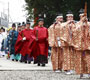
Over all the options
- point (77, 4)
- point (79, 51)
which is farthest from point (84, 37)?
→ point (77, 4)

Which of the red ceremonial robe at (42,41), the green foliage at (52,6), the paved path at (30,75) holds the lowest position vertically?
the paved path at (30,75)

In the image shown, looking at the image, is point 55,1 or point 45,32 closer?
point 45,32

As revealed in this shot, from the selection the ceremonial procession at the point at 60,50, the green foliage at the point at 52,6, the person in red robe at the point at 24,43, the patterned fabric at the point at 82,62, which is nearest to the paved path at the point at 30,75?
the ceremonial procession at the point at 60,50

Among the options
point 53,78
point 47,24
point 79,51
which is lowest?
point 53,78

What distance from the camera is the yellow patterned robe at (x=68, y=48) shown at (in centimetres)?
1286

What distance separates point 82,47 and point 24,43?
8.90 metres

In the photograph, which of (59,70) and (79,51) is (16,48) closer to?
(59,70)

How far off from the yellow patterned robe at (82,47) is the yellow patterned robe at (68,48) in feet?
3.88

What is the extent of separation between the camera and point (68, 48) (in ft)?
42.7

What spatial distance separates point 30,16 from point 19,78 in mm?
20440

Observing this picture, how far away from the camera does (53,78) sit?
11.2m

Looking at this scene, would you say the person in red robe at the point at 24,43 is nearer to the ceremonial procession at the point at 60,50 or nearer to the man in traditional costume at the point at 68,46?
the ceremonial procession at the point at 60,50

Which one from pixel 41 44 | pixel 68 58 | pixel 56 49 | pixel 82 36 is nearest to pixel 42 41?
pixel 41 44

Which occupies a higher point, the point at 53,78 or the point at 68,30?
the point at 68,30
